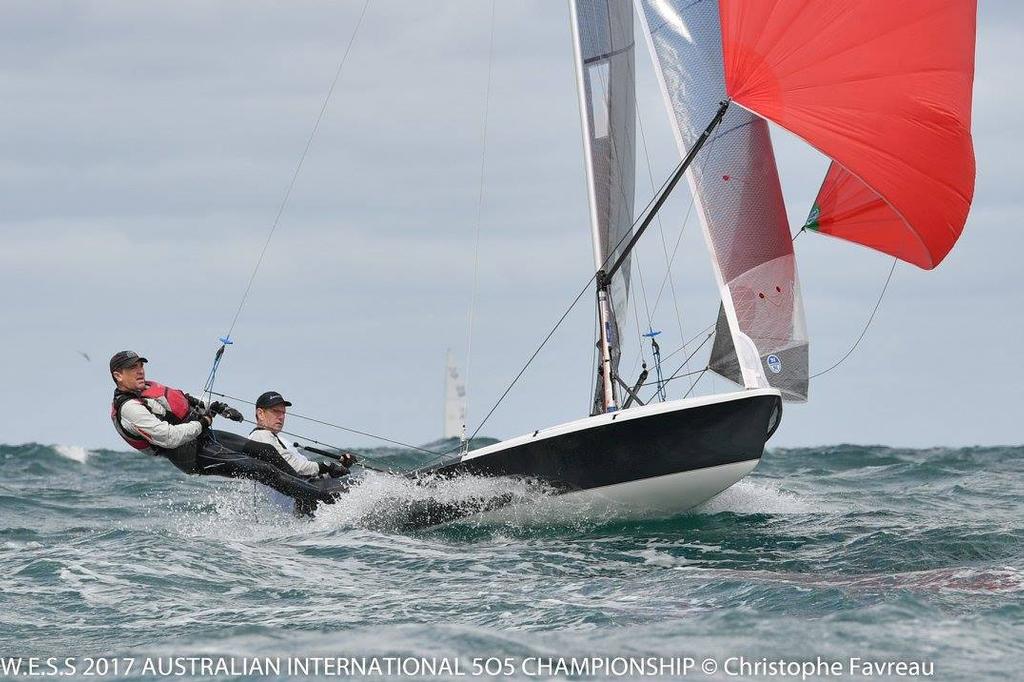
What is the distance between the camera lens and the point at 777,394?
969 centimetres

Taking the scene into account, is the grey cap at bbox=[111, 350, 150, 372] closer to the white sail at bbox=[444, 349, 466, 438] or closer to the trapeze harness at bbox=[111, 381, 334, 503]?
the trapeze harness at bbox=[111, 381, 334, 503]

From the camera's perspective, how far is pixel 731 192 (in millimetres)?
11305

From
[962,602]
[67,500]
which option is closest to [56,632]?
[962,602]

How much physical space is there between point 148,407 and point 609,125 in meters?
5.05

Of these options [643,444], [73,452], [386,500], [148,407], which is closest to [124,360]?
[148,407]

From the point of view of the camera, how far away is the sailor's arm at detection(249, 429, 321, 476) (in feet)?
34.6

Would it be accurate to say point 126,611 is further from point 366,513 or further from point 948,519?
point 948,519

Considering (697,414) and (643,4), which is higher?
(643,4)

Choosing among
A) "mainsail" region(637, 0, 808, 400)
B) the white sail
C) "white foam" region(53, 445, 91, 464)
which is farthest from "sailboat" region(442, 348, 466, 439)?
"mainsail" region(637, 0, 808, 400)

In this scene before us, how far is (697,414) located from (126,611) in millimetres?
4320

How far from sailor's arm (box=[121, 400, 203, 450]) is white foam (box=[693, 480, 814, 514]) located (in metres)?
4.28

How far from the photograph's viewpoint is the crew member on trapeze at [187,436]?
9898mm

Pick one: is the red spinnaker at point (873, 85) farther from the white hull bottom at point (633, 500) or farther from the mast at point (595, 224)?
the white hull bottom at point (633, 500)

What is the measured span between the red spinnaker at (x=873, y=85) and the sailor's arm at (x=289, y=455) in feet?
15.5
